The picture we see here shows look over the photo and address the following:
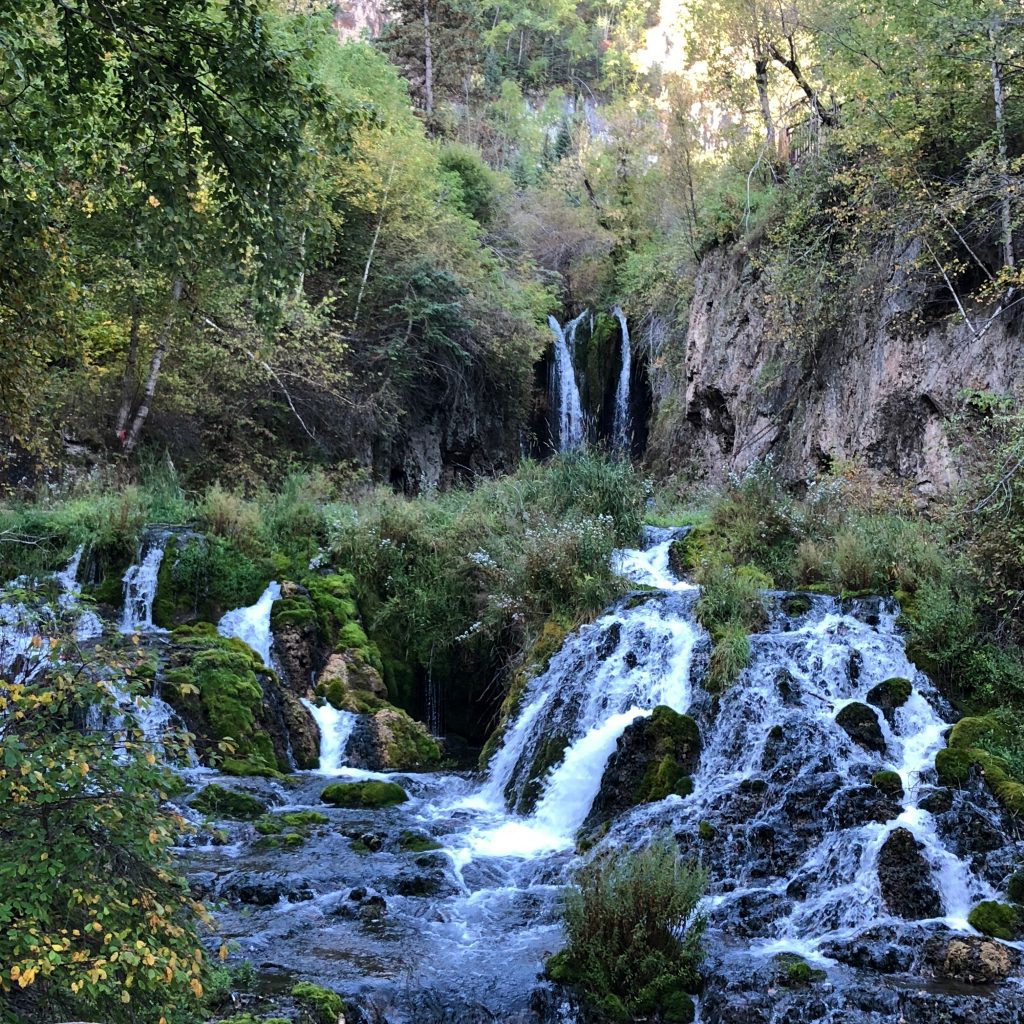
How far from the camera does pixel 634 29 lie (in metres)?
39.6

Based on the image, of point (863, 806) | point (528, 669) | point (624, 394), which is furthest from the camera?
point (624, 394)

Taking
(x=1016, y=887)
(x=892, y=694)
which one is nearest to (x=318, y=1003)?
(x=1016, y=887)

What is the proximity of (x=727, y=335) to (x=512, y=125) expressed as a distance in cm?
2075

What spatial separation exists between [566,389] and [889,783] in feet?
57.8

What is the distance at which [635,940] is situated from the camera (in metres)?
5.13

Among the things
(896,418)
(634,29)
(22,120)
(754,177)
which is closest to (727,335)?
(754,177)

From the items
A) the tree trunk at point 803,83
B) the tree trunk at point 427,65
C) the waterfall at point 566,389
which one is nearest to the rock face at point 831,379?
the tree trunk at point 803,83

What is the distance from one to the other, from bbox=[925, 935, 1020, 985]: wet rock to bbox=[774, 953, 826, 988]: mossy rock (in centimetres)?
74

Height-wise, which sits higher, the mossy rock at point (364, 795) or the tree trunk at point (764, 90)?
the tree trunk at point (764, 90)

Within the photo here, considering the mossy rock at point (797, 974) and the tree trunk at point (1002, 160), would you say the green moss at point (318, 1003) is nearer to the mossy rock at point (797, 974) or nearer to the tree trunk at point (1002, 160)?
the mossy rock at point (797, 974)

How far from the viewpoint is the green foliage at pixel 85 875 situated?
278 centimetres

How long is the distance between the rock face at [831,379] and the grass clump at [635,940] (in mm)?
8094

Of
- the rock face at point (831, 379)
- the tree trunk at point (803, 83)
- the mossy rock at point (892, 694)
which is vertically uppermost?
the tree trunk at point (803, 83)

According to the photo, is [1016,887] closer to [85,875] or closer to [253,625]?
[85,875]
